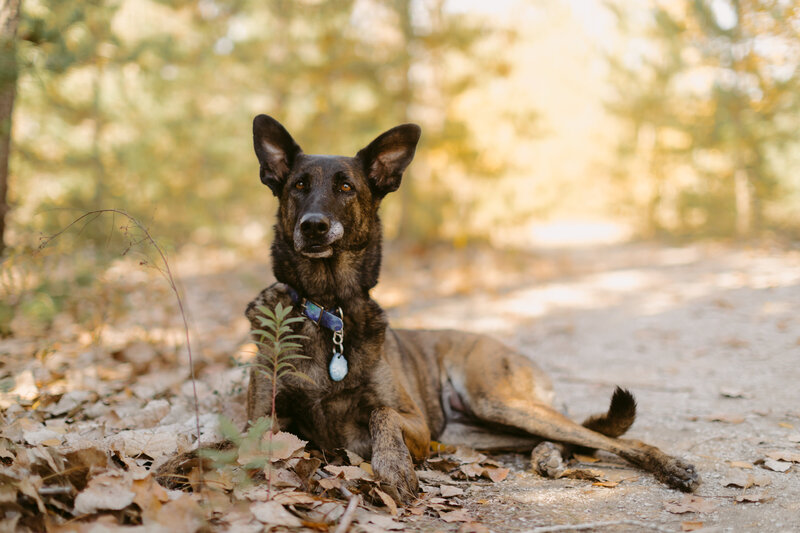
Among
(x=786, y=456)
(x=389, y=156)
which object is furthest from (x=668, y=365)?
(x=389, y=156)

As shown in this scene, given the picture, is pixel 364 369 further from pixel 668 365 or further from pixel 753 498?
pixel 668 365

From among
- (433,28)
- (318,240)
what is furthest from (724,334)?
(433,28)

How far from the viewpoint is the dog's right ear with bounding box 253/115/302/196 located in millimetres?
3885

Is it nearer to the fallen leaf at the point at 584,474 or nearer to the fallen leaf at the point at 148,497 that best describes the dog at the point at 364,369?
the fallen leaf at the point at 584,474

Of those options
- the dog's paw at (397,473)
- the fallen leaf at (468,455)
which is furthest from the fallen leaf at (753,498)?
the dog's paw at (397,473)

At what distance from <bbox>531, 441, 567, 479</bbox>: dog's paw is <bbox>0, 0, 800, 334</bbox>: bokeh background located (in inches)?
314

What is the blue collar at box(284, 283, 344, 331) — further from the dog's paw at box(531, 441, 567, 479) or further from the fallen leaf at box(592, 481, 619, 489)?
the fallen leaf at box(592, 481, 619, 489)

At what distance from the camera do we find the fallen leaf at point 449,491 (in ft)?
9.89

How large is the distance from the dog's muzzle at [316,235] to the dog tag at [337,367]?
65cm

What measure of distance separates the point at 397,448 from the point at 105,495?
4.91 ft

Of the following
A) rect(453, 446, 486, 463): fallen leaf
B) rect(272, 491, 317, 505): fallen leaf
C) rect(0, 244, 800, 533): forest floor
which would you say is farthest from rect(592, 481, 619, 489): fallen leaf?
rect(272, 491, 317, 505): fallen leaf

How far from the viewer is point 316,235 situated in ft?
11.3

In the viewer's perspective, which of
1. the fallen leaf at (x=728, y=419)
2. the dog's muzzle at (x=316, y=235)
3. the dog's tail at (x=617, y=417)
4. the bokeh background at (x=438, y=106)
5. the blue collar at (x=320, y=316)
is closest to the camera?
the dog's muzzle at (x=316, y=235)

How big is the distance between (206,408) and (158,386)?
2.45ft
